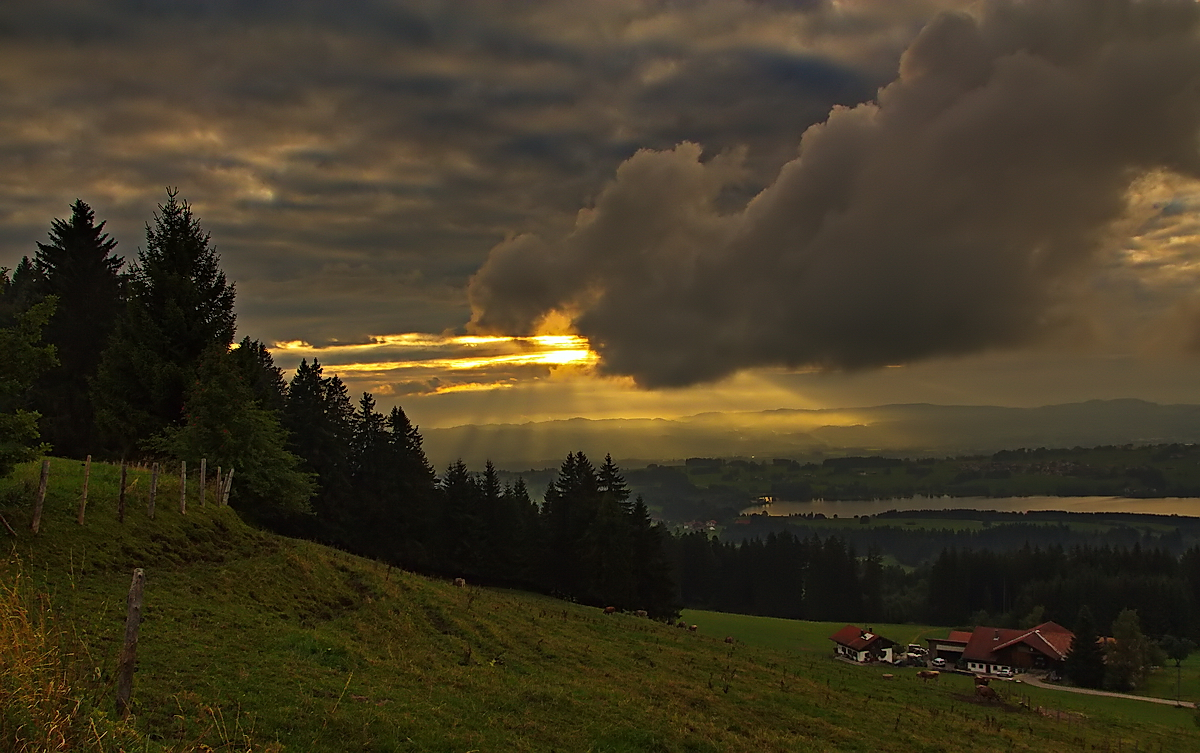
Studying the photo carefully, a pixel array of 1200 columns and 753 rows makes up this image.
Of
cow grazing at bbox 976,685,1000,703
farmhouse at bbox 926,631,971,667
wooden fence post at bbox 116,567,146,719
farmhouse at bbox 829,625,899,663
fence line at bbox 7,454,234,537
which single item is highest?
fence line at bbox 7,454,234,537

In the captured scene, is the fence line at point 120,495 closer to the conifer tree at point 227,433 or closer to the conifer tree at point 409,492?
the conifer tree at point 227,433

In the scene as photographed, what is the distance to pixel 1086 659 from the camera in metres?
83.2

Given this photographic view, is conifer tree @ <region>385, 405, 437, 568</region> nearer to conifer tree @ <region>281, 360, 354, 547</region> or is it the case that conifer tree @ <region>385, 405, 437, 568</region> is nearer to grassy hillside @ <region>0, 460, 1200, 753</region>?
conifer tree @ <region>281, 360, 354, 547</region>

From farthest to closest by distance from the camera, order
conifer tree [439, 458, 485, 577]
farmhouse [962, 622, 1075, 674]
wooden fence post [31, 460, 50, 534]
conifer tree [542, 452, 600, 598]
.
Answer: farmhouse [962, 622, 1075, 674] < conifer tree [542, 452, 600, 598] < conifer tree [439, 458, 485, 577] < wooden fence post [31, 460, 50, 534]

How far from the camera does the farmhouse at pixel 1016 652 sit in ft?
298

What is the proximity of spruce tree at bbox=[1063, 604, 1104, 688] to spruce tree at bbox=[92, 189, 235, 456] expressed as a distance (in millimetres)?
95311

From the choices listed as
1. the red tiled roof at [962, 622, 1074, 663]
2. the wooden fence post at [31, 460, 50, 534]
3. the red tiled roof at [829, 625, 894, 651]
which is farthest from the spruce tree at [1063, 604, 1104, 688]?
the wooden fence post at [31, 460, 50, 534]

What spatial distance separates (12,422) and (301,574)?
29.5ft

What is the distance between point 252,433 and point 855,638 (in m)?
76.5

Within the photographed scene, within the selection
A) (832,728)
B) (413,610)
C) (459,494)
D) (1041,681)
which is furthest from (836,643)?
(413,610)

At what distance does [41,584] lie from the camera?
52.2 ft

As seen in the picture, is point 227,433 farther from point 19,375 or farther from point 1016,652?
point 1016,652

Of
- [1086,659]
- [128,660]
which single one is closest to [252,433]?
[128,660]

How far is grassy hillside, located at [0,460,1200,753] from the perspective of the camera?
12102 mm
